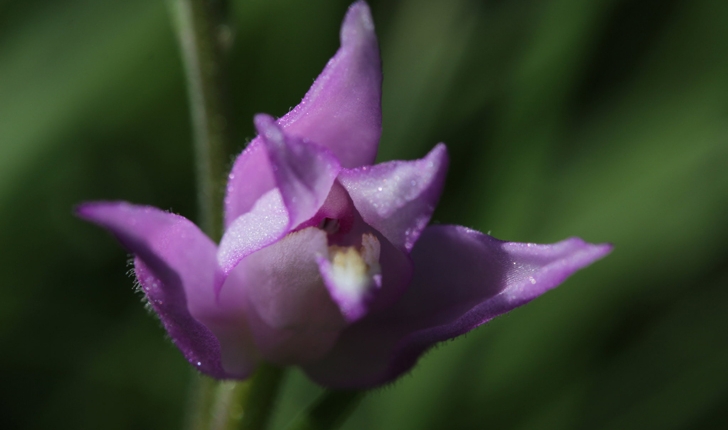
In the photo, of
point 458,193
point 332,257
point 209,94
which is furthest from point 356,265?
point 458,193

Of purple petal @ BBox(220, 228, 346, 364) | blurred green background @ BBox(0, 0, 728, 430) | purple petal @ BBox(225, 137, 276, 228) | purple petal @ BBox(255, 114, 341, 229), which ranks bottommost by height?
blurred green background @ BBox(0, 0, 728, 430)

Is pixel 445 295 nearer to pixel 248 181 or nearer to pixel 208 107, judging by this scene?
pixel 248 181

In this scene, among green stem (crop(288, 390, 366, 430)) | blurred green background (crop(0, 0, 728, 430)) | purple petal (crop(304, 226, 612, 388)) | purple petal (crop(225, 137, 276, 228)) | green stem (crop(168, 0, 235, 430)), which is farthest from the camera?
blurred green background (crop(0, 0, 728, 430))

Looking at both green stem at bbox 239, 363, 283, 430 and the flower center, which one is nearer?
the flower center

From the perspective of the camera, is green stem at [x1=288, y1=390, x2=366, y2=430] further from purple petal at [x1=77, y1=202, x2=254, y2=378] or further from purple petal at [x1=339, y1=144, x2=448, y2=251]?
purple petal at [x1=339, y1=144, x2=448, y2=251]

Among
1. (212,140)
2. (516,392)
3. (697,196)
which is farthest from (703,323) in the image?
(212,140)

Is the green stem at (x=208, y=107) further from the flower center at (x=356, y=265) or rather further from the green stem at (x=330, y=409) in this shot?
the flower center at (x=356, y=265)

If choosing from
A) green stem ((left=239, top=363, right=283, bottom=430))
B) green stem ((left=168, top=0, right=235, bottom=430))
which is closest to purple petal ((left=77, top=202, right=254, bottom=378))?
green stem ((left=239, top=363, right=283, bottom=430))
